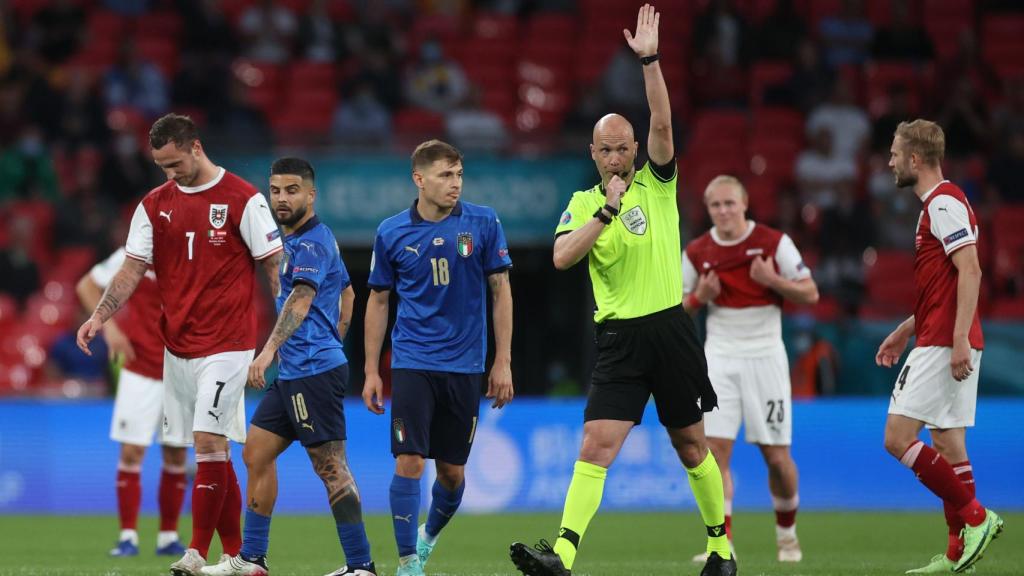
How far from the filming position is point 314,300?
326 inches

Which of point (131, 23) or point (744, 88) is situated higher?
point (131, 23)

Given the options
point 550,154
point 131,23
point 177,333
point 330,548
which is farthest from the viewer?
point 131,23

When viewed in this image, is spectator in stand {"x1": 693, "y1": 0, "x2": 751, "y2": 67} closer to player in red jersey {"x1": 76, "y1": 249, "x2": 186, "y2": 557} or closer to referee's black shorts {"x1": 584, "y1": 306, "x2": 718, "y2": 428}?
player in red jersey {"x1": 76, "y1": 249, "x2": 186, "y2": 557}

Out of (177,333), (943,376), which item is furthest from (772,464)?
(177,333)

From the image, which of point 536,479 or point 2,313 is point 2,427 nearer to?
point 2,313

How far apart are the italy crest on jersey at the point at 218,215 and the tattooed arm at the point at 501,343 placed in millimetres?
1591

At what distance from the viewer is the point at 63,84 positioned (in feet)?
66.1

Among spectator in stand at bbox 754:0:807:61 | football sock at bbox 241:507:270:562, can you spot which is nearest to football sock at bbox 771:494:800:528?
football sock at bbox 241:507:270:562

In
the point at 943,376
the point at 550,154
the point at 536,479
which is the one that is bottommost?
the point at 536,479

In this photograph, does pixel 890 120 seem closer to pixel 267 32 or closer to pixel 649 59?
pixel 267 32

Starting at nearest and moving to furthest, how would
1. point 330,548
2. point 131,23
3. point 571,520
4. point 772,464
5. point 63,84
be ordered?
point 571,520, point 772,464, point 330,548, point 63,84, point 131,23

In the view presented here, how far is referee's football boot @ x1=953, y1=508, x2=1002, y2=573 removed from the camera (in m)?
8.59

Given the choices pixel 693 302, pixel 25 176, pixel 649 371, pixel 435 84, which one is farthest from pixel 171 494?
pixel 435 84

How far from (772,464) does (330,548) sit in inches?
136
